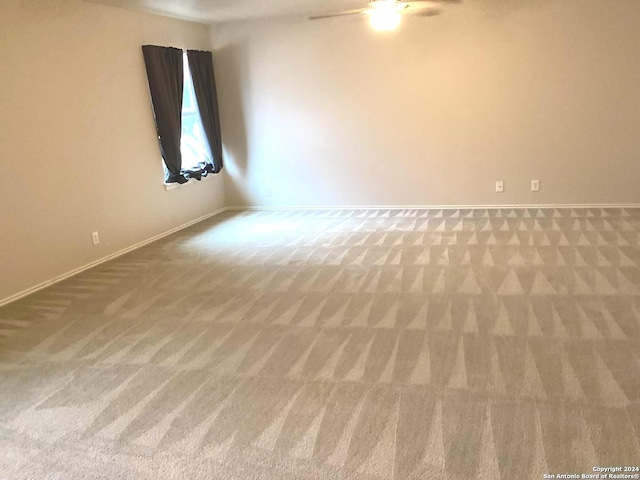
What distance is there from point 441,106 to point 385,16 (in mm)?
1203

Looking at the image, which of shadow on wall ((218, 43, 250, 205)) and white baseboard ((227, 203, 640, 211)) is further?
shadow on wall ((218, 43, 250, 205))

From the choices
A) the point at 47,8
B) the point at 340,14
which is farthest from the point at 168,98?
the point at 340,14

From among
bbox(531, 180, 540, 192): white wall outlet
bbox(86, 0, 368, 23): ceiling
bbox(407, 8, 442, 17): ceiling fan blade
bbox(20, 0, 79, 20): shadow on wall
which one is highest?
bbox(86, 0, 368, 23): ceiling

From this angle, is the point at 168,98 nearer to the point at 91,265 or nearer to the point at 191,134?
the point at 191,134

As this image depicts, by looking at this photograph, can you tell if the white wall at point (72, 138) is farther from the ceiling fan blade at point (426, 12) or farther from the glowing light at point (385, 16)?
the ceiling fan blade at point (426, 12)

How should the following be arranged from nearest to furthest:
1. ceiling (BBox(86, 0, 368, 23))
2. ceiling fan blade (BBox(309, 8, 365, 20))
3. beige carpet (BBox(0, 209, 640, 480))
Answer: beige carpet (BBox(0, 209, 640, 480))
ceiling (BBox(86, 0, 368, 23))
ceiling fan blade (BBox(309, 8, 365, 20))

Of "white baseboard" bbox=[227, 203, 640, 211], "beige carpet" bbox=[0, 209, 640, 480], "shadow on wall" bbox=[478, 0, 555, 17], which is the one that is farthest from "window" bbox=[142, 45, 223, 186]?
"shadow on wall" bbox=[478, 0, 555, 17]

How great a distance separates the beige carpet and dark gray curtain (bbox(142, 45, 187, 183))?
1473mm

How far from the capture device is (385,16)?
5785 millimetres

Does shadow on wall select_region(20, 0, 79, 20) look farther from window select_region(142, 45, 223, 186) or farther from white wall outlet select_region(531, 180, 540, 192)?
white wall outlet select_region(531, 180, 540, 192)

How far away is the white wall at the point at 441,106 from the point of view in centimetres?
554

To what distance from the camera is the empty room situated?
88.0 inches

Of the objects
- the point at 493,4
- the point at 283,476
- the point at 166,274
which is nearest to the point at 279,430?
the point at 283,476

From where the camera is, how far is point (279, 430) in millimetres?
2262
